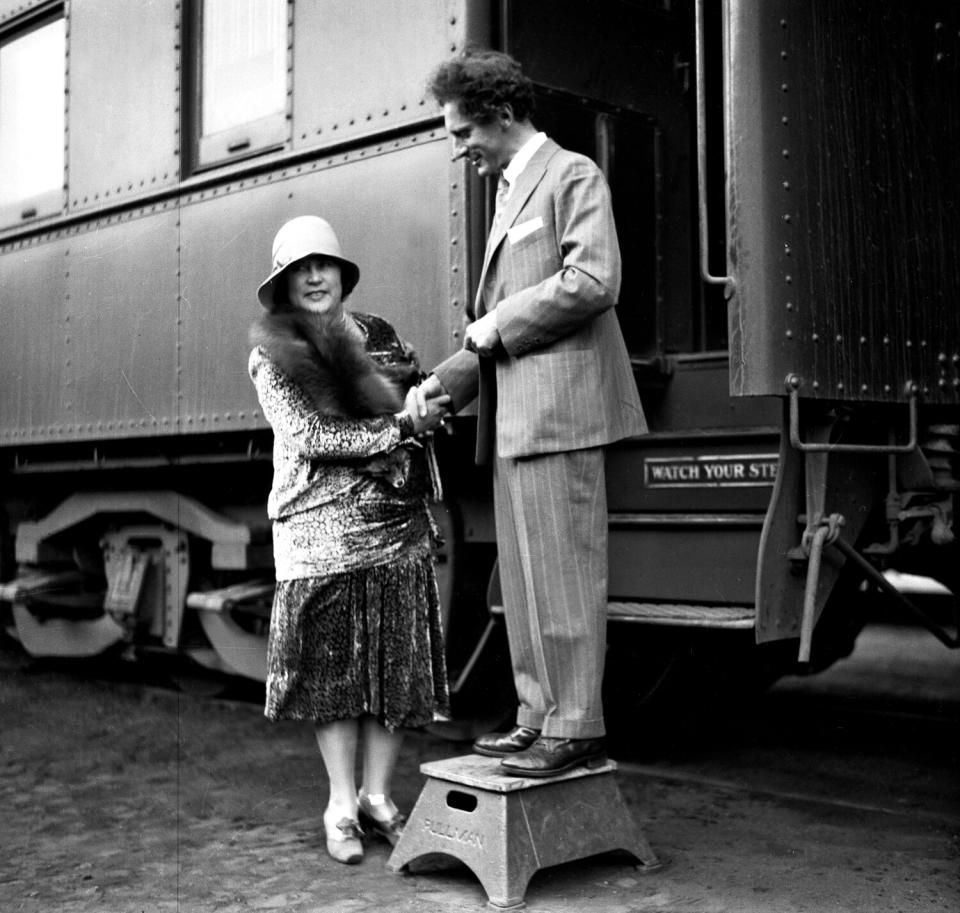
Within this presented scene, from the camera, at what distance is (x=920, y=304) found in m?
3.75

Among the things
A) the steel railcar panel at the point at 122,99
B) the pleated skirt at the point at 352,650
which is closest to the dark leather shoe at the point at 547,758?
the pleated skirt at the point at 352,650

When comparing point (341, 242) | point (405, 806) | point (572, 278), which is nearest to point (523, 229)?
point (572, 278)

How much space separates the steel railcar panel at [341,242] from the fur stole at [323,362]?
24.4 inches

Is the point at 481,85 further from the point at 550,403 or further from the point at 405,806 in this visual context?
the point at 405,806

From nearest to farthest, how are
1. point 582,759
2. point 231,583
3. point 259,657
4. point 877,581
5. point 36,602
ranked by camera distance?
1. point 582,759
2. point 877,581
3. point 259,657
4. point 231,583
5. point 36,602

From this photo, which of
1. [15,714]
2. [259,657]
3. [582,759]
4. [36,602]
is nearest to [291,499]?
[582,759]

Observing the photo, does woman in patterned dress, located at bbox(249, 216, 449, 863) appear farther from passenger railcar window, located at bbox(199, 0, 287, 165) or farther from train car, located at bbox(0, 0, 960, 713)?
passenger railcar window, located at bbox(199, 0, 287, 165)

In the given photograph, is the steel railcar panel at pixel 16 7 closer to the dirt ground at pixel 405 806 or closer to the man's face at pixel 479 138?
the dirt ground at pixel 405 806

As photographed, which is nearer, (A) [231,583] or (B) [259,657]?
(B) [259,657]

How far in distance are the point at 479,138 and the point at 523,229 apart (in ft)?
0.88

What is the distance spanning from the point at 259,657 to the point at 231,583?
21.0 inches

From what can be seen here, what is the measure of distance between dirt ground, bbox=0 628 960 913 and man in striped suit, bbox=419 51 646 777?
1.49 feet

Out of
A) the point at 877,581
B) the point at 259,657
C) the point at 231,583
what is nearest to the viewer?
the point at 877,581

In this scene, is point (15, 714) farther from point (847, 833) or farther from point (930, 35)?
point (930, 35)
